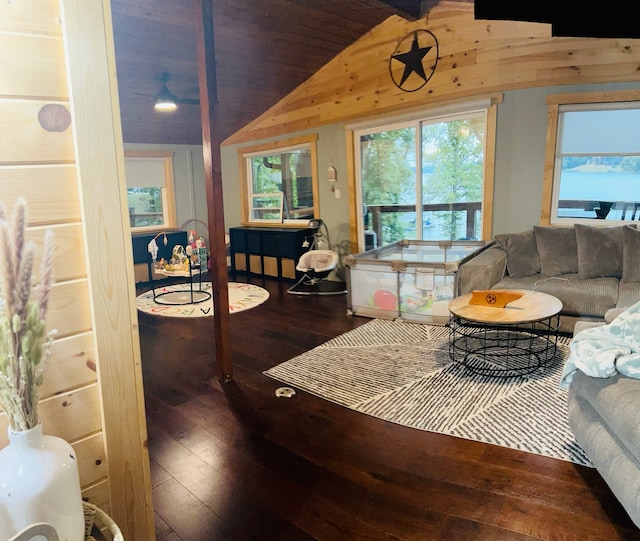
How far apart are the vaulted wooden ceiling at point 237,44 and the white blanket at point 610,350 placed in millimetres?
3566

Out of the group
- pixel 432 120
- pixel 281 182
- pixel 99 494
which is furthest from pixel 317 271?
pixel 99 494

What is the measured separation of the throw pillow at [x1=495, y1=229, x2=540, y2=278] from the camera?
4.20 meters

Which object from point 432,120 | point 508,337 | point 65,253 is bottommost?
point 508,337

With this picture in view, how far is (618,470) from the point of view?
1.59m

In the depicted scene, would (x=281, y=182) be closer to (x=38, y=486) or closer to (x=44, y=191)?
(x=44, y=191)

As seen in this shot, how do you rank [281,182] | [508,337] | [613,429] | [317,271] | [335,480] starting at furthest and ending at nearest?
[281,182] → [317,271] → [508,337] → [335,480] → [613,429]

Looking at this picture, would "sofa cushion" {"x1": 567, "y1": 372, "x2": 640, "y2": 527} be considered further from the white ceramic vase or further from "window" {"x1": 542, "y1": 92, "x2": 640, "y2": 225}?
"window" {"x1": 542, "y1": 92, "x2": 640, "y2": 225}

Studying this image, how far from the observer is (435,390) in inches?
112

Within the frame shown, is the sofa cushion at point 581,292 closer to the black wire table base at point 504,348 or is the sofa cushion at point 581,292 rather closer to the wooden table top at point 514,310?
the black wire table base at point 504,348

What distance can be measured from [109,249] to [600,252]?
4.11 meters

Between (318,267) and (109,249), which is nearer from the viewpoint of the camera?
(109,249)

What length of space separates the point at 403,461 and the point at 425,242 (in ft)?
11.3

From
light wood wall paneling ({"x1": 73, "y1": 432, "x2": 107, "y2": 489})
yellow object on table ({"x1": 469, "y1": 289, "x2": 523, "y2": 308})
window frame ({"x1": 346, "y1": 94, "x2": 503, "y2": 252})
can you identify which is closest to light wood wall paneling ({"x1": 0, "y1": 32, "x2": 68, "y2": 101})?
light wood wall paneling ({"x1": 73, "y1": 432, "x2": 107, "y2": 489})

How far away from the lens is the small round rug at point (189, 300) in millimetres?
5023
